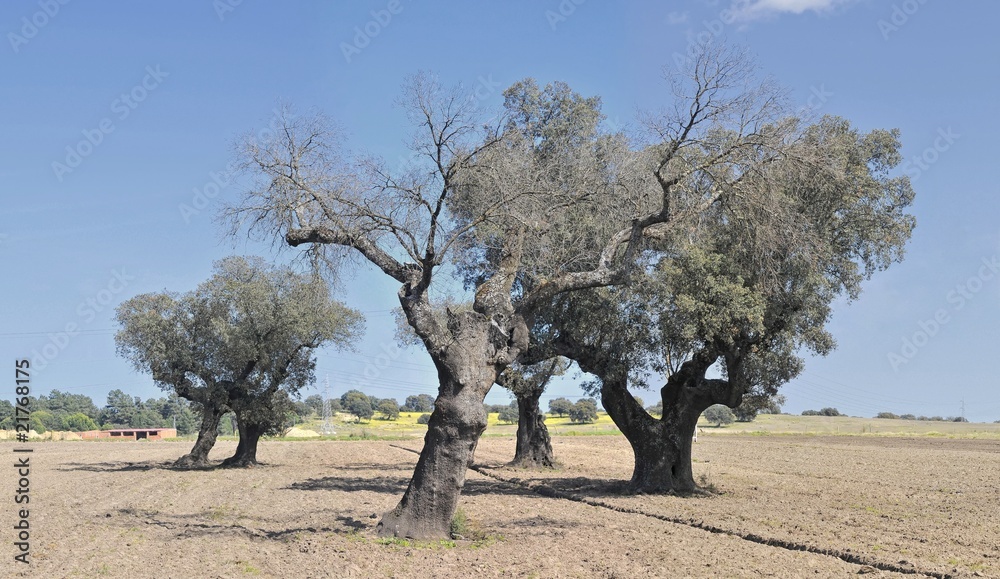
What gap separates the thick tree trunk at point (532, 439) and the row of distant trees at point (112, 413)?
8430cm

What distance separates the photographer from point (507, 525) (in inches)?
658

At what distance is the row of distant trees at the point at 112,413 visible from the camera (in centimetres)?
10512

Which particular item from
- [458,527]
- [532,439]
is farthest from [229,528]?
[532,439]

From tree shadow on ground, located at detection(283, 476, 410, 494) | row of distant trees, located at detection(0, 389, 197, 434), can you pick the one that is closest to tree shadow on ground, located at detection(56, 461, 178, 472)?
tree shadow on ground, located at detection(283, 476, 410, 494)

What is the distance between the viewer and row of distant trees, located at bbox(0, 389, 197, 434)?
345 feet

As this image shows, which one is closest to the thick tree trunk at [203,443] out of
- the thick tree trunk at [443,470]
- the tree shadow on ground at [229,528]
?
the tree shadow on ground at [229,528]

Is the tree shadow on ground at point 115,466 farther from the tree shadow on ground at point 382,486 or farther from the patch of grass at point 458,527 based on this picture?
the patch of grass at point 458,527

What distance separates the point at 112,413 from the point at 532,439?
115 metres

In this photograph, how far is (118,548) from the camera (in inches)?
535

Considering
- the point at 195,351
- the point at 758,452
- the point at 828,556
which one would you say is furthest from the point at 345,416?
the point at 828,556

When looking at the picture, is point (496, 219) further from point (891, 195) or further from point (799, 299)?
point (891, 195)

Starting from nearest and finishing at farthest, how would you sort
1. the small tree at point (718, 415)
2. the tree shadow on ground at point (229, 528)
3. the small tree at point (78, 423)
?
the tree shadow on ground at point (229, 528) < the small tree at point (718, 415) < the small tree at point (78, 423)

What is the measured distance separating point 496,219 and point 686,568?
7227 mm

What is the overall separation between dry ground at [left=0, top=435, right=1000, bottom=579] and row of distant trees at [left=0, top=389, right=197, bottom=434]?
81.8 m
